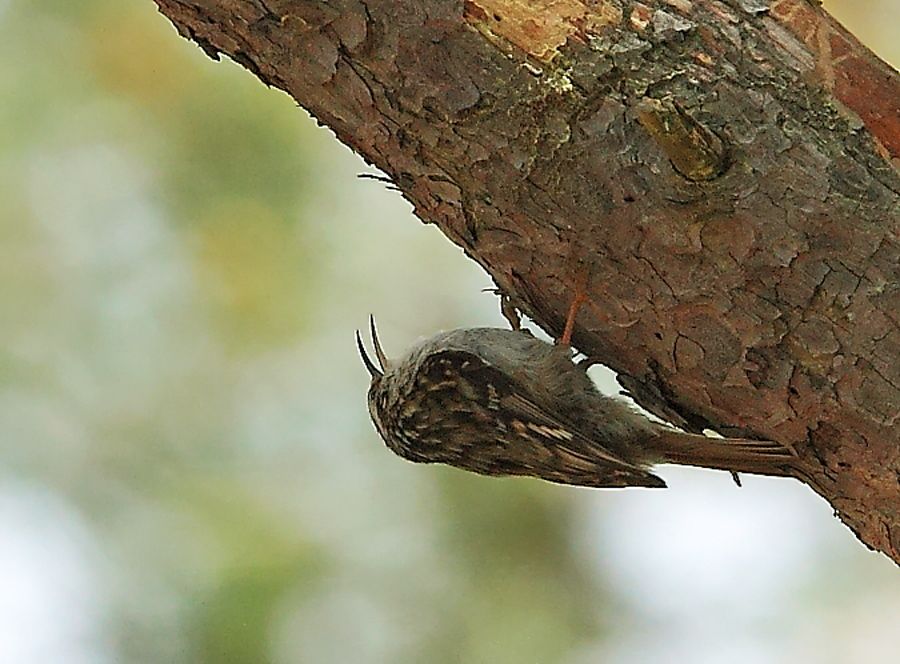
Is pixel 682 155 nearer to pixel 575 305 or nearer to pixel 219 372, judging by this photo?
pixel 575 305

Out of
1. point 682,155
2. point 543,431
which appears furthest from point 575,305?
point 543,431

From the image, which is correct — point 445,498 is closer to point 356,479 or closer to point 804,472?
point 356,479

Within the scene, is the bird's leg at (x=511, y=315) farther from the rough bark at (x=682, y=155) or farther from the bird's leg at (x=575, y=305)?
the rough bark at (x=682, y=155)

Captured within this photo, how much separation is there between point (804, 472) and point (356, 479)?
1.52m

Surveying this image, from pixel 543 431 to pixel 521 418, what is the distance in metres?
0.05

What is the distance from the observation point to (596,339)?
1428 mm

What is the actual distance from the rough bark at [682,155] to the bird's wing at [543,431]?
346 mm

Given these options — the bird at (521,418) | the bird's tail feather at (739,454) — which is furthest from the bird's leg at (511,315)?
the bird's tail feather at (739,454)

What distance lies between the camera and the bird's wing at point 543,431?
65.5 inches

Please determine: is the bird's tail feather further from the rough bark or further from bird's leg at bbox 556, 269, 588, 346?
bird's leg at bbox 556, 269, 588, 346

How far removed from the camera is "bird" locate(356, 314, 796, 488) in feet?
5.44

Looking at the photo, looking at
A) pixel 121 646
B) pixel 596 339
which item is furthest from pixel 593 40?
pixel 121 646

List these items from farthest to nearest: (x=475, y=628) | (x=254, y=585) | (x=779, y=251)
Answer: (x=475, y=628), (x=254, y=585), (x=779, y=251)

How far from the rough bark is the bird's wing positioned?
346mm
